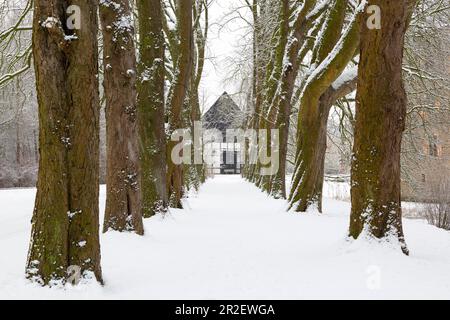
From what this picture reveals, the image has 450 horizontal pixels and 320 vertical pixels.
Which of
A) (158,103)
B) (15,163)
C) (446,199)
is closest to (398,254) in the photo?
(158,103)

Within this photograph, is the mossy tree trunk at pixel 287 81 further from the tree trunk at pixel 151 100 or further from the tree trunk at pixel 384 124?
the tree trunk at pixel 384 124

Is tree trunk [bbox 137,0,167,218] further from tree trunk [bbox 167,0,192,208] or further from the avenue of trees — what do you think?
tree trunk [bbox 167,0,192,208]

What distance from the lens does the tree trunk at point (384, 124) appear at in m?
5.27

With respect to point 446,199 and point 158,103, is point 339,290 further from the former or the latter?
point 446,199

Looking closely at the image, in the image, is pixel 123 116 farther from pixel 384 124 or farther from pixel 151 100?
pixel 384 124

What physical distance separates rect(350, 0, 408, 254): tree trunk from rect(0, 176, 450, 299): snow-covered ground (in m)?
0.33

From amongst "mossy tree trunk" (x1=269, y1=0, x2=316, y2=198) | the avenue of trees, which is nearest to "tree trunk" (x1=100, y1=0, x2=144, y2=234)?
the avenue of trees

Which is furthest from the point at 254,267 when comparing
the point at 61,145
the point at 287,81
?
the point at 287,81

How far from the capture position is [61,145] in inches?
→ 150

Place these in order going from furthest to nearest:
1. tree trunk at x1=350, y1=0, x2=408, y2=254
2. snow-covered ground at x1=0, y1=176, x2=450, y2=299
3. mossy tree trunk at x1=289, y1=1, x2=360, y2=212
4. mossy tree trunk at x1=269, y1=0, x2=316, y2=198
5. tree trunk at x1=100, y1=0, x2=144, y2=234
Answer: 1. mossy tree trunk at x1=269, y1=0, x2=316, y2=198
2. mossy tree trunk at x1=289, y1=1, x2=360, y2=212
3. tree trunk at x1=100, y1=0, x2=144, y2=234
4. tree trunk at x1=350, y1=0, x2=408, y2=254
5. snow-covered ground at x1=0, y1=176, x2=450, y2=299

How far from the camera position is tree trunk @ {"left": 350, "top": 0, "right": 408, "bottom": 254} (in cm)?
527

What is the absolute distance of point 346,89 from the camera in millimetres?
10312

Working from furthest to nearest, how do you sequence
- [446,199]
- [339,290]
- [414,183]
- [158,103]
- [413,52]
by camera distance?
[414,183], [413,52], [446,199], [158,103], [339,290]
